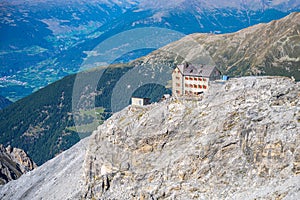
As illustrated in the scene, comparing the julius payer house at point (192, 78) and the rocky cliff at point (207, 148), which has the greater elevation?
the julius payer house at point (192, 78)

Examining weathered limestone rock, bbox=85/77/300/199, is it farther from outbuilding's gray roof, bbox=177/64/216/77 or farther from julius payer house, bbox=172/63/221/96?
outbuilding's gray roof, bbox=177/64/216/77

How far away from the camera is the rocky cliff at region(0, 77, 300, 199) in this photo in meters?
66.2

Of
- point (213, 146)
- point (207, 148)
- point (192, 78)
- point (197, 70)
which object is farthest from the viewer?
point (197, 70)

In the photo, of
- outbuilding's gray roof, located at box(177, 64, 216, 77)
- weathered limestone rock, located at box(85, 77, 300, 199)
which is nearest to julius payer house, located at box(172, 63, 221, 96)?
outbuilding's gray roof, located at box(177, 64, 216, 77)

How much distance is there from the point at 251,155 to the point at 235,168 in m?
3.48

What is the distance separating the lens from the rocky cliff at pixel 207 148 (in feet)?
217

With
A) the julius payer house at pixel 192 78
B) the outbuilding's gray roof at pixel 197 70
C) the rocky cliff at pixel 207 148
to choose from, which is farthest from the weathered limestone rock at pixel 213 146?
the outbuilding's gray roof at pixel 197 70

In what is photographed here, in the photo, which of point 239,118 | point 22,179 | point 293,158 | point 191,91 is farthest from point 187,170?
point 22,179

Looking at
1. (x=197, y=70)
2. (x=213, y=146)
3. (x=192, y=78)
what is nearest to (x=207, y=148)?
(x=213, y=146)

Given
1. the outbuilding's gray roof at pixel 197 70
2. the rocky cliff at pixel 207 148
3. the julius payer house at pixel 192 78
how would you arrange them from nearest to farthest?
the rocky cliff at pixel 207 148, the julius payer house at pixel 192 78, the outbuilding's gray roof at pixel 197 70

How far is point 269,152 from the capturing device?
6706 cm

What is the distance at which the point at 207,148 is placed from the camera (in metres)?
74.2

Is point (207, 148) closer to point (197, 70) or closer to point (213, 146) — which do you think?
point (213, 146)

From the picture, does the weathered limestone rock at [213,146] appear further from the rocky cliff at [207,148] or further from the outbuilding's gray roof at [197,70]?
the outbuilding's gray roof at [197,70]
